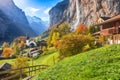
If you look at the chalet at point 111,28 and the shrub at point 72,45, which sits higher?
the chalet at point 111,28

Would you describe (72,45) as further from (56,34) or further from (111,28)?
(56,34)

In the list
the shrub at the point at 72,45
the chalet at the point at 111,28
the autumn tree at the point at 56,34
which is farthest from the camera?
the autumn tree at the point at 56,34

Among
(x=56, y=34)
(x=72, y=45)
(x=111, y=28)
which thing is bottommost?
(x=72, y=45)

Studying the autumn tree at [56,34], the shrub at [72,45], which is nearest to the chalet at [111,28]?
the shrub at [72,45]

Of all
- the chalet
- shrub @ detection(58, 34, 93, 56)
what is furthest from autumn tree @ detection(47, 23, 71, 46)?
shrub @ detection(58, 34, 93, 56)

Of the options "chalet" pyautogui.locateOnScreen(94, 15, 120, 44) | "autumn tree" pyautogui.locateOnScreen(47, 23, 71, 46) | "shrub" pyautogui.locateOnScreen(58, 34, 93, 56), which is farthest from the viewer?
"autumn tree" pyautogui.locateOnScreen(47, 23, 71, 46)

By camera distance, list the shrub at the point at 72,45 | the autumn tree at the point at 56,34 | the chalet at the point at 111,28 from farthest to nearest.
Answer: the autumn tree at the point at 56,34 → the shrub at the point at 72,45 → the chalet at the point at 111,28

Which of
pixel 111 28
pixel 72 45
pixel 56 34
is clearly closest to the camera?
pixel 111 28

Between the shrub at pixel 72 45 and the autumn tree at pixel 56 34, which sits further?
the autumn tree at pixel 56 34

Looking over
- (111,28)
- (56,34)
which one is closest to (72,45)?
(111,28)

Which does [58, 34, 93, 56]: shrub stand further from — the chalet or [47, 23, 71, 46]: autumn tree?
[47, 23, 71, 46]: autumn tree

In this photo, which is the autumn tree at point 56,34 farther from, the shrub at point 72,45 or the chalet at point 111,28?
the shrub at point 72,45

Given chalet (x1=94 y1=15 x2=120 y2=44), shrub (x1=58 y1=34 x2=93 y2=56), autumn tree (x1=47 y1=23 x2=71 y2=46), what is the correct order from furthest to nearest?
autumn tree (x1=47 y1=23 x2=71 y2=46), shrub (x1=58 y1=34 x2=93 y2=56), chalet (x1=94 y1=15 x2=120 y2=44)

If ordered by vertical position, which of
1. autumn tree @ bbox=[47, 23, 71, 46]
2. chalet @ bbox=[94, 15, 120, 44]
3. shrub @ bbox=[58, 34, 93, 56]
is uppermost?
autumn tree @ bbox=[47, 23, 71, 46]
